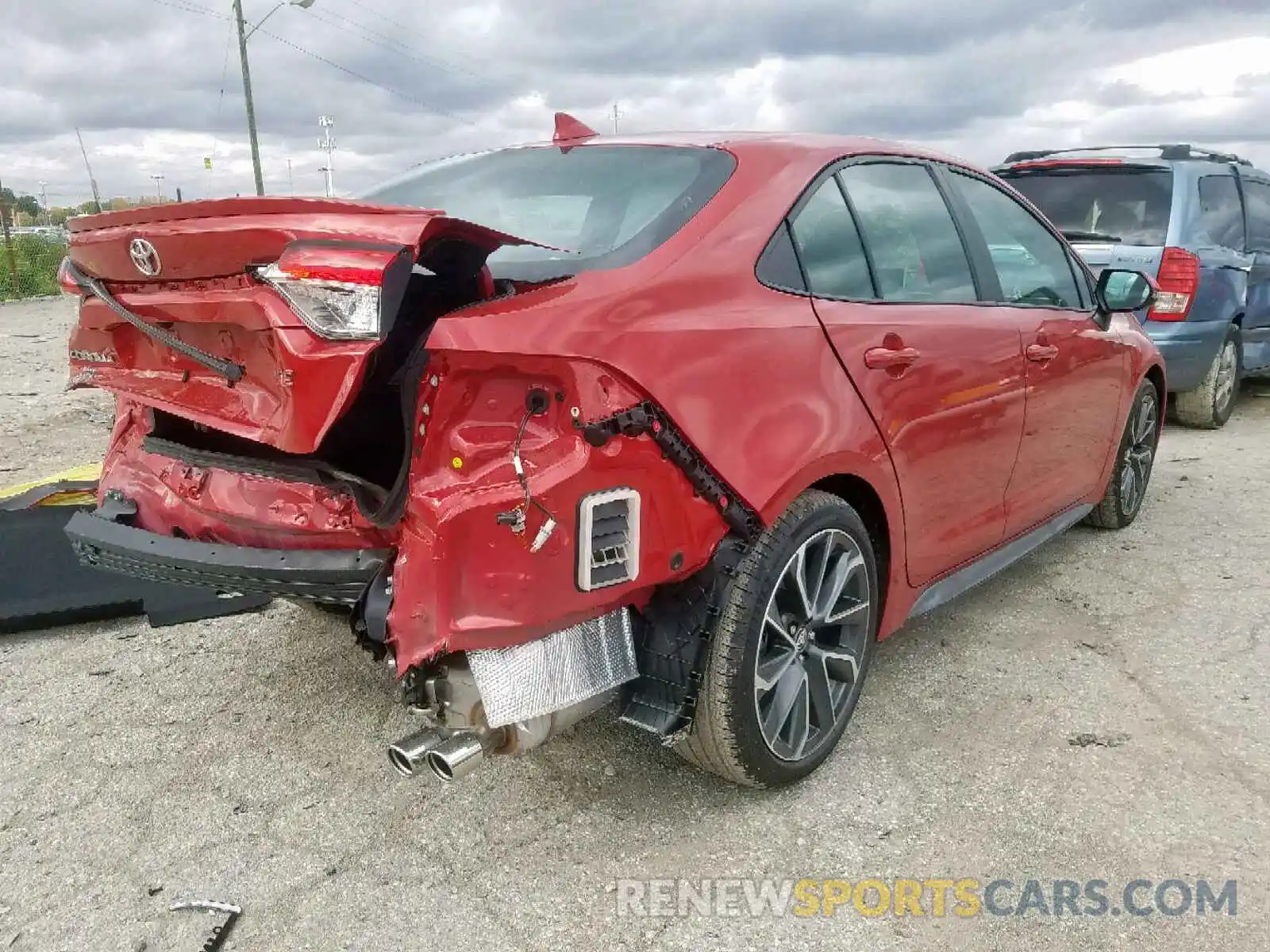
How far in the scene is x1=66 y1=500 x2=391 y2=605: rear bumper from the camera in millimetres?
2232

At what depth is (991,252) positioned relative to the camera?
3.37 m

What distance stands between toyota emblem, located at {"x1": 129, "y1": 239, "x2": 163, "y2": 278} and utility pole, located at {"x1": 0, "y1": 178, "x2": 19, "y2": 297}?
53.3ft

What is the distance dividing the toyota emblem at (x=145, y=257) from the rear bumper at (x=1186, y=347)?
611cm

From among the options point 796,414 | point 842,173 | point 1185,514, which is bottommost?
point 1185,514

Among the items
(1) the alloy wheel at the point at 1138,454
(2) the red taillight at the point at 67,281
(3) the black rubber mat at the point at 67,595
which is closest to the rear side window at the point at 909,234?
(1) the alloy wheel at the point at 1138,454

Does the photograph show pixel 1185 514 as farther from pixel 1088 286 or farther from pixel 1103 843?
pixel 1103 843

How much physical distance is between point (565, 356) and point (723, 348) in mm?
429

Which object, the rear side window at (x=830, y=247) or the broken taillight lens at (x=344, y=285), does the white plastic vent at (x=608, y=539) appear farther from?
the rear side window at (x=830, y=247)

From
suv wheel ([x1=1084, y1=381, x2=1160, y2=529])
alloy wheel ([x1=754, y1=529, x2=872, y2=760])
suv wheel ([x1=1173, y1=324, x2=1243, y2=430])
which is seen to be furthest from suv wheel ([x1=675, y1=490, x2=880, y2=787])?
suv wheel ([x1=1173, y1=324, x2=1243, y2=430])

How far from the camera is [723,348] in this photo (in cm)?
223

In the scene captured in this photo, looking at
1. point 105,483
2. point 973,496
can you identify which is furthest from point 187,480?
point 973,496

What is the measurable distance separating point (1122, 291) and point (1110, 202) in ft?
10.3

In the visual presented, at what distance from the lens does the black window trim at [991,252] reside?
130 inches

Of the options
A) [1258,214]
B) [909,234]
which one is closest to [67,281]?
[909,234]
